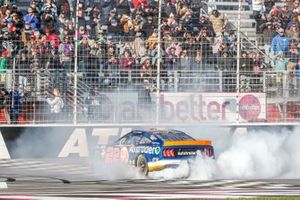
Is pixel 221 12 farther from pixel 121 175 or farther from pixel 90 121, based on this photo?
pixel 121 175

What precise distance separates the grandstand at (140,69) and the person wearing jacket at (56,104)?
0.02m

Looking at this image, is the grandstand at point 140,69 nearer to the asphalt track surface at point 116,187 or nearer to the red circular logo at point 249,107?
the red circular logo at point 249,107

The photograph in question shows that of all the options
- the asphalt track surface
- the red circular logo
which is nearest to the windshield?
the asphalt track surface

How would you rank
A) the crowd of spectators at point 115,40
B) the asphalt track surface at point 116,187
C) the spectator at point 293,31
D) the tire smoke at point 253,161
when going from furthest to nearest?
the spectator at point 293,31, the crowd of spectators at point 115,40, the tire smoke at point 253,161, the asphalt track surface at point 116,187

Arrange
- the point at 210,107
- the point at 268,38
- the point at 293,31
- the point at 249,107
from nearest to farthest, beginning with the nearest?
the point at 210,107 → the point at 249,107 → the point at 268,38 → the point at 293,31

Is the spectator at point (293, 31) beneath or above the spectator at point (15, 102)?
above

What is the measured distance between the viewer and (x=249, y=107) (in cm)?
2103

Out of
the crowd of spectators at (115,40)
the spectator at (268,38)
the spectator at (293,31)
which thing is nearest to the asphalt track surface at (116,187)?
the crowd of spectators at (115,40)

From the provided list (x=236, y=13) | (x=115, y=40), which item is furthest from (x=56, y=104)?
(x=236, y=13)

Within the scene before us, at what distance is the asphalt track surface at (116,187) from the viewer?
40.5 ft

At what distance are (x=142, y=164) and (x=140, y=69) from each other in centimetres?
466

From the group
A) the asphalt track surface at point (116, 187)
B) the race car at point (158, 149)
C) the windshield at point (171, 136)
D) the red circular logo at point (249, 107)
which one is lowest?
the asphalt track surface at point (116, 187)

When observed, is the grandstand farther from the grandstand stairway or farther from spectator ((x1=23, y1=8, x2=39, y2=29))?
the grandstand stairway

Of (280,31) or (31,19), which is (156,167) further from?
(280,31)
